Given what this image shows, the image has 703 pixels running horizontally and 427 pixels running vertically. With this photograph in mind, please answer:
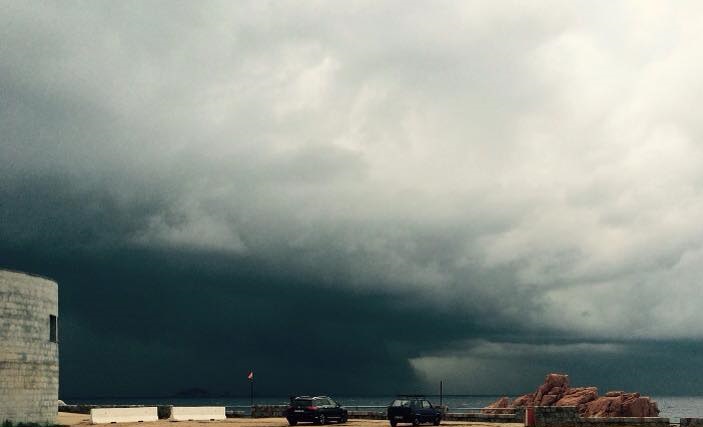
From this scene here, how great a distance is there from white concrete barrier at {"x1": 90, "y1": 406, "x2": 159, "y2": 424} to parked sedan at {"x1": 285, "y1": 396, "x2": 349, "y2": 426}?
8.88 m

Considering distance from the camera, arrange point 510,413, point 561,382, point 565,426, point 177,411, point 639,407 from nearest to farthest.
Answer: point 565,426, point 510,413, point 177,411, point 639,407, point 561,382

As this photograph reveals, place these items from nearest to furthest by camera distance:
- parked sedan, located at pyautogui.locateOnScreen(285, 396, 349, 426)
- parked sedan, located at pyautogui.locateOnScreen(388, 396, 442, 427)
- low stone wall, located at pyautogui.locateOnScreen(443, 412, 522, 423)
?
parked sedan, located at pyautogui.locateOnScreen(388, 396, 442, 427) < parked sedan, located at pyautogui.locateOnScreen(285, 396, 349, 426) < low stone wall, located at pyautogui.locateOnScreen(443, 412, 522, 423)

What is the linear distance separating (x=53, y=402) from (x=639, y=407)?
Result: 208 ft

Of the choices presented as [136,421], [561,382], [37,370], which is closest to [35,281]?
[37,370]

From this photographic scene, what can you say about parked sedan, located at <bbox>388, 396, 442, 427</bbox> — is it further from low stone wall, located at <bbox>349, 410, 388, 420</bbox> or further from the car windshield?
low stone wall, located at <bbox>349, 410, 388, 420</bbox>

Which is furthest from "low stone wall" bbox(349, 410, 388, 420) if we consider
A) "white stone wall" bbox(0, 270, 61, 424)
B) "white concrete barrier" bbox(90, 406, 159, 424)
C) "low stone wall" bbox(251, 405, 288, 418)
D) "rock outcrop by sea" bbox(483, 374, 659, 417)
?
"rock outcrop by sea" bbox(483, 374, 659, 417)

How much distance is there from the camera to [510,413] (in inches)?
1757

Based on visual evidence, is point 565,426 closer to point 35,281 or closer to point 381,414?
point 381,414

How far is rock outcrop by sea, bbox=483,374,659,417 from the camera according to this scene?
83019 mm

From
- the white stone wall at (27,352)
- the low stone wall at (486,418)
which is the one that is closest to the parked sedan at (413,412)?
the low stone wall at (486,418)

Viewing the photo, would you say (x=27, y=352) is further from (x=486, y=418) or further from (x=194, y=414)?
(x=486, y=418)

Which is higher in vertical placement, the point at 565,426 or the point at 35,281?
the point at 35,281

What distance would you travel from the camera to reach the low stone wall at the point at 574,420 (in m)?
37.4

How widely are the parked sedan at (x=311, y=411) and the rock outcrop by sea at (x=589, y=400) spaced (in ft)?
127
